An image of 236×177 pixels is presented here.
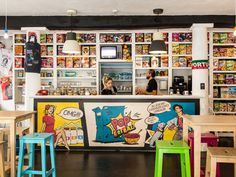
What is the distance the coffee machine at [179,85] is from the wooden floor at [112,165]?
2606mm

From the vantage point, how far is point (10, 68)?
8.55 meters

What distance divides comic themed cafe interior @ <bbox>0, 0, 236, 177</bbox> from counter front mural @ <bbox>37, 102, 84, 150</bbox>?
0.02 metres

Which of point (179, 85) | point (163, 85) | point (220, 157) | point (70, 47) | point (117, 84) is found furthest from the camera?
point (117, 84)

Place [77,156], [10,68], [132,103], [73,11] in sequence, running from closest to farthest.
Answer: [77,156] < [132,103] < [73,11] < [10,68]

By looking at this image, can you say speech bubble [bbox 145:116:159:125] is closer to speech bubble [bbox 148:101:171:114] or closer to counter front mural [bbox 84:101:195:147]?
counter front mural [bbox 84:101:195:147]

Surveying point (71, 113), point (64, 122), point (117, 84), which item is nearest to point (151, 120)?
point (71, 113)

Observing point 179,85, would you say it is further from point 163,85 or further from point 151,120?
point 151,120

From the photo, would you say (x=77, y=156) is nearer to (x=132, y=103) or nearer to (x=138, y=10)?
Answer: (x=132, y=103)

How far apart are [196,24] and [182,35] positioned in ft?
3.07

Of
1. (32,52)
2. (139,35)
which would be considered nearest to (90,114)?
(32,52)

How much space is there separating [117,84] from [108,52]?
1.02m

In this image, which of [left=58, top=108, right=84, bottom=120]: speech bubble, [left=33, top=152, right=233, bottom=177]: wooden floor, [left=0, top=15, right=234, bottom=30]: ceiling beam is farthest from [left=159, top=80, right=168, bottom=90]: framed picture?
[left=58, top=108, right=84, bottom=120]: speech bubble

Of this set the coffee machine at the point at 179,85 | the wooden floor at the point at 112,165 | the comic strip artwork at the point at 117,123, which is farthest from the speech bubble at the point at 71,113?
the coffee machine at the point at 179,85

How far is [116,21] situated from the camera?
23.2 ft
